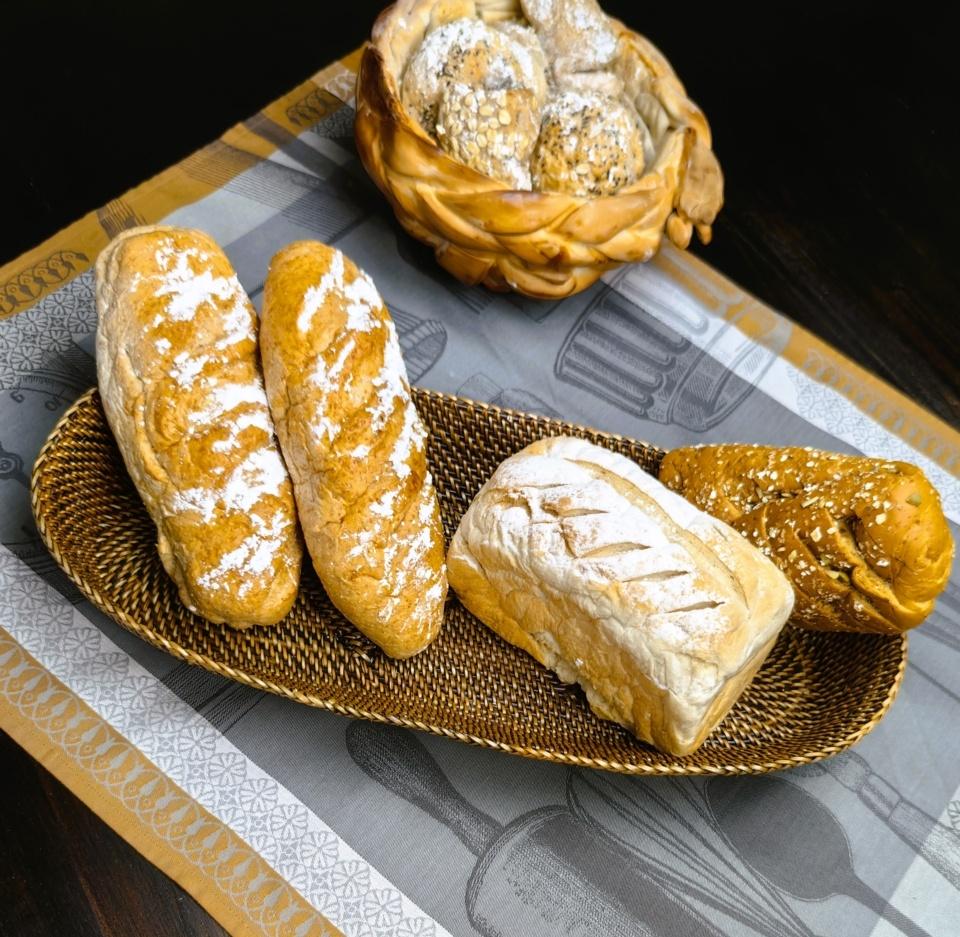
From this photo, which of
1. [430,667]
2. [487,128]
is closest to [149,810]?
[430,667]

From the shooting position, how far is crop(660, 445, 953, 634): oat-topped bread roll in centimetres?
122

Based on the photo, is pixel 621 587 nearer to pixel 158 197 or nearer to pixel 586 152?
pixel 586 152

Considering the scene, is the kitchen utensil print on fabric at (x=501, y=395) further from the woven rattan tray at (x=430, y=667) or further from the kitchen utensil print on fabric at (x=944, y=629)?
the kitchen utensil print on fabric at (x=944, y=629)

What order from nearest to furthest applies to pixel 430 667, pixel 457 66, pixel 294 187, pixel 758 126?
pixel 430 667 → pixel 457 66 → pixel 294 187 → pixel 758 126

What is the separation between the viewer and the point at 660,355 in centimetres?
172

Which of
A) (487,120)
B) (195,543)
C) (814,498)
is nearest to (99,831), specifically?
(195,543)

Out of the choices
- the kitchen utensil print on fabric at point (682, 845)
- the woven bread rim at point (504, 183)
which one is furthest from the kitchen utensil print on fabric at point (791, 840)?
the woven bread rim at point (504, 183)

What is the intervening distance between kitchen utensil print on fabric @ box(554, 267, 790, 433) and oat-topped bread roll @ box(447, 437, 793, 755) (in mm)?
383

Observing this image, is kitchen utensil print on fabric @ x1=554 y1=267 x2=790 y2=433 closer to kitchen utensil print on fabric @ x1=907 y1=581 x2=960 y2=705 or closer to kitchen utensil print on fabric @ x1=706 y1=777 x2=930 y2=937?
kitchen utensil print on fabric @ x1=907 y1=581 x2=960 y2=705

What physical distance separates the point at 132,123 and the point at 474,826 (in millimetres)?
1342

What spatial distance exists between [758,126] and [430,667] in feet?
4.36

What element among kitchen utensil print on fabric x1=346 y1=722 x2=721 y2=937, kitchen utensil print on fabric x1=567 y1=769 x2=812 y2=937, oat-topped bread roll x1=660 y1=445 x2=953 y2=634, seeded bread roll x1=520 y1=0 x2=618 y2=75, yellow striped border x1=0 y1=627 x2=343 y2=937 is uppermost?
seeded bread roll x1=520 y1=0 x2=618 y2=75

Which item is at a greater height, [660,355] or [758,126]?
[758,126]

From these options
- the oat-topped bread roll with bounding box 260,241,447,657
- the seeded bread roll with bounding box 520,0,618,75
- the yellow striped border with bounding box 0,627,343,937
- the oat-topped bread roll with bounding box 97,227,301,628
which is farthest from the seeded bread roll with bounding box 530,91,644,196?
the yellow striped border with bounding box 0,627,343,937
